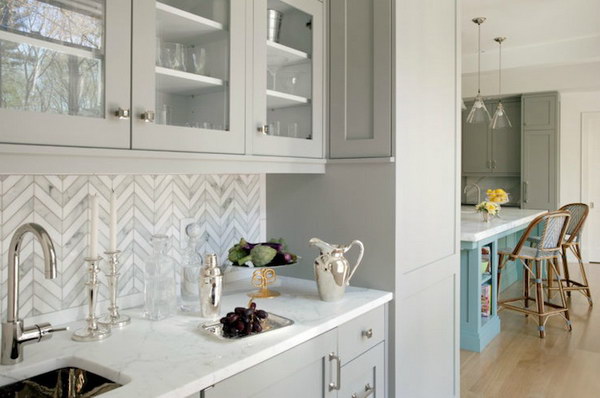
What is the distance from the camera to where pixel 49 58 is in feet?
3.90

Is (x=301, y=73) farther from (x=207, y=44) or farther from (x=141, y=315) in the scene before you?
(x=141, y=315)

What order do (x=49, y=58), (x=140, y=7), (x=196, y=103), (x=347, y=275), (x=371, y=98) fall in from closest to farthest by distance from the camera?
(x=49, y=58) < (x=140, y=7) < (x=196, y=103) < (x=347, y=275) < (x=371, y=98)

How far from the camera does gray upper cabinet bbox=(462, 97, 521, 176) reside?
7227 mm

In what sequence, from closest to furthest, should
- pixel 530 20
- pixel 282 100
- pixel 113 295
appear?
pixel 113 295 < pixel 282 100 < pixel 530 20

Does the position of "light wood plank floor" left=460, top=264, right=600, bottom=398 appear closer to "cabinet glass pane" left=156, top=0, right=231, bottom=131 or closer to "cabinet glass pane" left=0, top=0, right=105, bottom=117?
"cabinet glass pane" left=156, top=0, right=231, bottom=131

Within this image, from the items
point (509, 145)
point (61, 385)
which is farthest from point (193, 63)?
point (509, 145)

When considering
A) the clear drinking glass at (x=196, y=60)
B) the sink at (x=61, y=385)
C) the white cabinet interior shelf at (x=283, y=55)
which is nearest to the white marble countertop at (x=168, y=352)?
the sink at (x=61, y=385)

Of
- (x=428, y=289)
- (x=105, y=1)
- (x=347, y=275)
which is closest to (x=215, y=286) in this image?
(x=347, y=275)

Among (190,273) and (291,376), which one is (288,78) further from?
(291,376)

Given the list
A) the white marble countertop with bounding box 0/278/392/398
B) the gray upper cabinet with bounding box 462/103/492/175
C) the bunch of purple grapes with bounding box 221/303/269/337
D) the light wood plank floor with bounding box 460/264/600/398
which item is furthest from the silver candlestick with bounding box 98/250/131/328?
the gray upper cabinet with bounding box 462/103/492/175

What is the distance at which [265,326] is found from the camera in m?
1.51

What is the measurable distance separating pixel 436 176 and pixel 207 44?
122cm

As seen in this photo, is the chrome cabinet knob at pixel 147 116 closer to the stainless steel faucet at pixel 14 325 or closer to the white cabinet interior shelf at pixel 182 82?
the white cabinet interior shelf at pixel 182 82

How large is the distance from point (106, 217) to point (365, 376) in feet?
3.65
